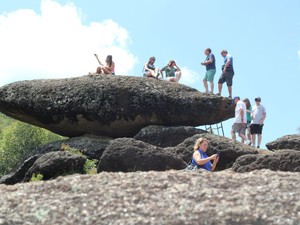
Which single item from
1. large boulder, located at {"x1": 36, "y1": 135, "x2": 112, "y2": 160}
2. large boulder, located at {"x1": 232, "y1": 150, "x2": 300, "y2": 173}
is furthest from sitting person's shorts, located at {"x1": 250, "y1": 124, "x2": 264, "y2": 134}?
large boulder, located at {"x1": 232, "y1": 150, "x2": 300, "y2": 173}

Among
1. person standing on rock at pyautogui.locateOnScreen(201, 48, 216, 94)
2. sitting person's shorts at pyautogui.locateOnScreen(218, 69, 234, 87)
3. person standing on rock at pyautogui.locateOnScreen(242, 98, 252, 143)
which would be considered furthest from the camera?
person standing on rock at pyautogui.locateOnScreen(242, 98, 252, 143)

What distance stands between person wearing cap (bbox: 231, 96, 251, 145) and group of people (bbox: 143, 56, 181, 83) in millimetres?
2758

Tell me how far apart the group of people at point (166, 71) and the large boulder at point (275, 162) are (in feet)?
27.8

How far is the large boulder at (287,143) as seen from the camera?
68.7 ft

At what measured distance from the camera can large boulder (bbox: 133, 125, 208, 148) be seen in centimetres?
2058

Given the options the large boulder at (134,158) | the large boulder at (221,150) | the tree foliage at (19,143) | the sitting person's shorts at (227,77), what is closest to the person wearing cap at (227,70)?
the sitting person's shorts at (227,77)

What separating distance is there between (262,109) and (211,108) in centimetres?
186

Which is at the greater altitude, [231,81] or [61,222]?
[231,81]

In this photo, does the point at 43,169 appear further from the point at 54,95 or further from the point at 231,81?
the point at 231,81

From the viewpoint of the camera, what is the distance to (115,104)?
21156mm

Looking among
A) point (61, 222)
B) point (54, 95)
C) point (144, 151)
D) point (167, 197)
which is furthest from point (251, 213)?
point (54, 95)

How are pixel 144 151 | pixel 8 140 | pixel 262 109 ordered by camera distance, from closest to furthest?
1. pixel 144 151
2. pixel 262 109
3. pixel 8 140

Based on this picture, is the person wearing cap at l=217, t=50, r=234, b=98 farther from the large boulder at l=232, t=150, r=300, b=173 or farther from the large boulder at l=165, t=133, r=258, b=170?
the large boulder at l=232, t=150, r=300, b=173

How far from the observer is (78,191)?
27.5 feet
